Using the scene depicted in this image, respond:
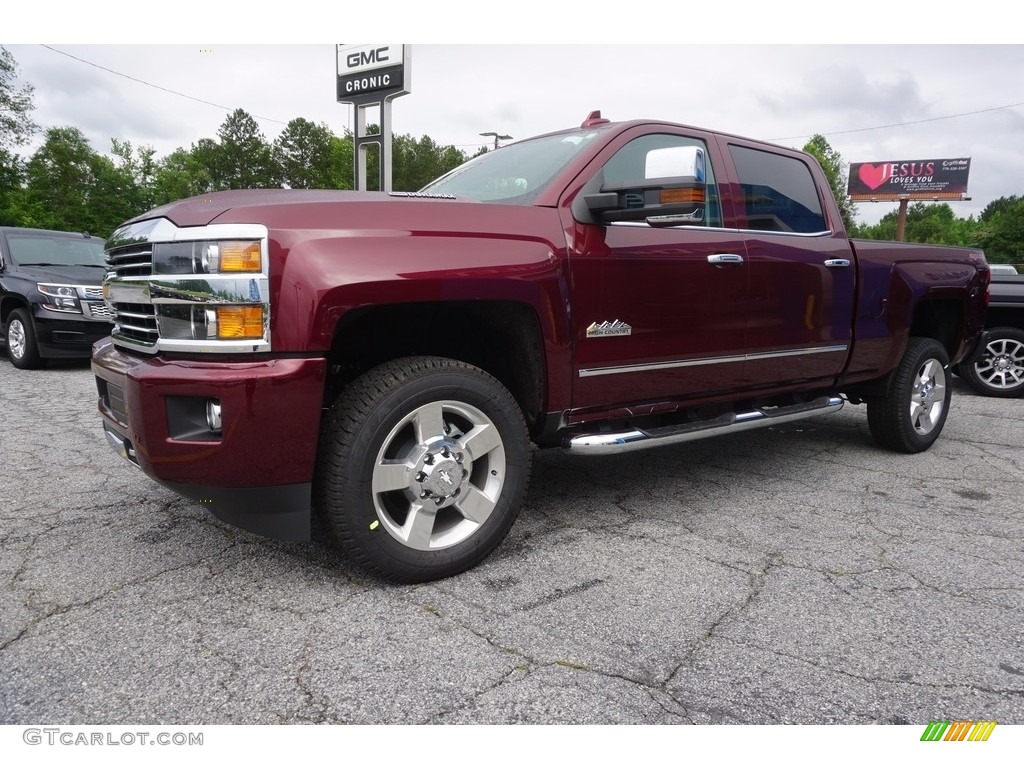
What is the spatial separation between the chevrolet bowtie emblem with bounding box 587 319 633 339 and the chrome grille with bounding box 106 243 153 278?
1.60 metres

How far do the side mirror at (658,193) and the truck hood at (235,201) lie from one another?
2.56 feet

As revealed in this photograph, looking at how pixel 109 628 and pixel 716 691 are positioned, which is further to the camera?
pixel 109 628

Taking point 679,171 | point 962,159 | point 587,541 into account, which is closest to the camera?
point 679,171

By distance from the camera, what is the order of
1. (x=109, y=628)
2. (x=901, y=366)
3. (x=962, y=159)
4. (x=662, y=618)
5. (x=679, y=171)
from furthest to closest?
(x=962, y=159) < (x=901, y=366) < (x=679, y=171) < (x=662, y=618) < (x=109, y=628)

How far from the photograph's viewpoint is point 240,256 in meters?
2.17

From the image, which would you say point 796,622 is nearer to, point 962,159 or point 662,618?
point 662,618

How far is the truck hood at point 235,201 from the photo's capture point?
7.45 ft

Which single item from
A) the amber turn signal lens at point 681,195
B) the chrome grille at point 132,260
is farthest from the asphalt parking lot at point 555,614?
the amber turn signal lens at point 681,195

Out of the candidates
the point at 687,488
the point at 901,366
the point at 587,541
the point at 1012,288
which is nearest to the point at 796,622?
the point at 587,541

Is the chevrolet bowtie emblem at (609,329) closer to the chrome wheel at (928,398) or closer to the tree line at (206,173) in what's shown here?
the chrome wheel at (928,398)

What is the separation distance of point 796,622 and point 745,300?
164cm

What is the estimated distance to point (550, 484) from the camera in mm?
3859

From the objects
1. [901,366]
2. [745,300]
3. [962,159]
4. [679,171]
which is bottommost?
[901,366]
